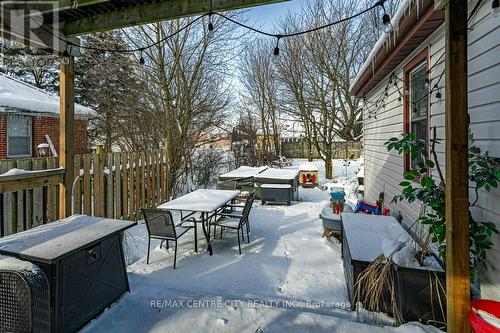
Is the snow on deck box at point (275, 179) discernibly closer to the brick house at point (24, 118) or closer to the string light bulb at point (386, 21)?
the string light bulb at point (386, 21)

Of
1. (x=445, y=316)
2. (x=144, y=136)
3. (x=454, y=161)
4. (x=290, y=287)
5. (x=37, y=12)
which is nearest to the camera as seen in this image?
(x=454, y=161)

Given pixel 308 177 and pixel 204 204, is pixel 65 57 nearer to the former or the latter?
pixel 204 204

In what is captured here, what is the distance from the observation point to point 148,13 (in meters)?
2.84

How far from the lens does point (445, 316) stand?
217 centimetres

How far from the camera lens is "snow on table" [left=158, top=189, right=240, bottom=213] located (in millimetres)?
4008

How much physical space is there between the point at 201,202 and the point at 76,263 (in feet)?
7.64

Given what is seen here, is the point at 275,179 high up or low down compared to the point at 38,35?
down

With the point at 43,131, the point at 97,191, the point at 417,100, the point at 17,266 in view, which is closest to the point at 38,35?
the point at 17,266

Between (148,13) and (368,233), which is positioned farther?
(368,233)

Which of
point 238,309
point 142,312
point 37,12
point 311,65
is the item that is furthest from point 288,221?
point 311,65

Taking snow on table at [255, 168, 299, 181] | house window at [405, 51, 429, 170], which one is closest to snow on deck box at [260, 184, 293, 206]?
snow on table at [255, 168, 299, 181]

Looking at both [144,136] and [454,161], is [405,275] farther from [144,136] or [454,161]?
[144,136]

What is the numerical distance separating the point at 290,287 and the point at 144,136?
6.90m

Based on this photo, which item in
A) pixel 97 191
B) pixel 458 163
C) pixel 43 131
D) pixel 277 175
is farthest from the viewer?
pixel 43 131
